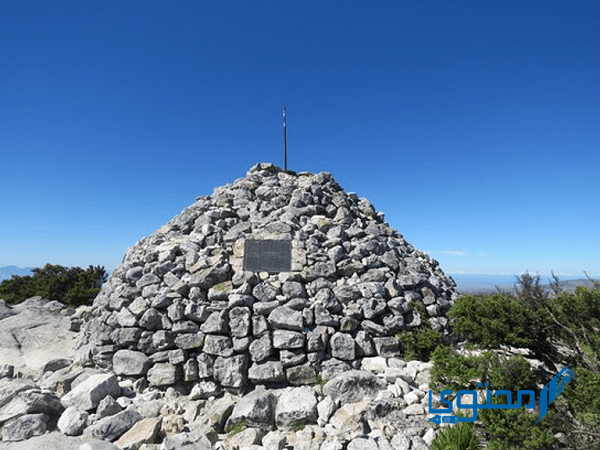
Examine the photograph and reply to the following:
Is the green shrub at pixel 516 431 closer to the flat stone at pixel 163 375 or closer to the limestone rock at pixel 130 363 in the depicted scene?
the flat stone at pixel 163 375

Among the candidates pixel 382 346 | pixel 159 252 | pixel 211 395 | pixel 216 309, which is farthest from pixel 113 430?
pixel 382 346

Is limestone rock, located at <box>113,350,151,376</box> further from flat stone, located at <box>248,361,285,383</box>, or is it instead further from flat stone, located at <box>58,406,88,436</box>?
flat stone, located at <box>248,361,285,383</box>

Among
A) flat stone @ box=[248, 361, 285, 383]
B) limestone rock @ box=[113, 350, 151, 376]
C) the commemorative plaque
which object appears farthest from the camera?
the commemorative plaque

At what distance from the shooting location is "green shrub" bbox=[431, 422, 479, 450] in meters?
5.68

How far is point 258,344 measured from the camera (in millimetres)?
8938

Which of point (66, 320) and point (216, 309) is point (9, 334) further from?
point (216, 309)

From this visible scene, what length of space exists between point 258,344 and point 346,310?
113 inches

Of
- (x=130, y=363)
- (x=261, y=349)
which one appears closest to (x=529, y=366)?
(x=261, y=349)

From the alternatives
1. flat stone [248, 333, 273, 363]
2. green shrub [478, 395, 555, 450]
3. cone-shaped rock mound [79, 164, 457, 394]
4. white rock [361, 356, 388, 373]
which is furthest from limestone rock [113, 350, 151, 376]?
green shrub [478, 395, 555, 450]

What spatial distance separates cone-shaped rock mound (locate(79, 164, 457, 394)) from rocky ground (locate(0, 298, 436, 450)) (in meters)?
0.56

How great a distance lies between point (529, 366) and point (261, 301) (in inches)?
269

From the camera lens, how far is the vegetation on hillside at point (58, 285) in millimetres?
18688

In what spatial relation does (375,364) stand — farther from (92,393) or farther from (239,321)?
(92,393)

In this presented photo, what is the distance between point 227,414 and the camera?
7.66 meters
